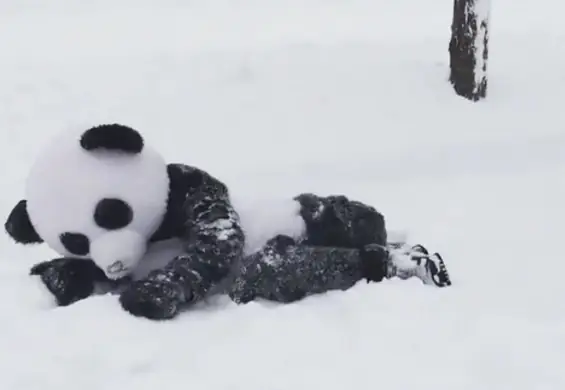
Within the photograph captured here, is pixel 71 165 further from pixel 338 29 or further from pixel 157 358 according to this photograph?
pixel 338 29

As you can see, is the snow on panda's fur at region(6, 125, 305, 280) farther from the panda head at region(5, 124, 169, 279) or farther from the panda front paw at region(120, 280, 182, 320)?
the panda front paw at region(120, 280, 182, 320)

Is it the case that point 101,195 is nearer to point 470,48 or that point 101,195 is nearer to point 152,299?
point 152,299

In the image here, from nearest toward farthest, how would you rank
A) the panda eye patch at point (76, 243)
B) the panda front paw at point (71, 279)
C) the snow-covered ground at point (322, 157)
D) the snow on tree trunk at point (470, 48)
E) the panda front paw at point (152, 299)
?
the snow-covered ground at point (322, 157)
the panda front paw at point (152, 299)
the panda eye patch at point (76, 243)
the panda front paw at point (71, 279)
the snow on tree trunk at point (470, 48)

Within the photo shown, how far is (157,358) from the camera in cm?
262

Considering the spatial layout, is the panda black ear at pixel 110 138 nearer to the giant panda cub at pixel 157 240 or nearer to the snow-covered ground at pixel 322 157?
the giant panda cub at pixel 157 240

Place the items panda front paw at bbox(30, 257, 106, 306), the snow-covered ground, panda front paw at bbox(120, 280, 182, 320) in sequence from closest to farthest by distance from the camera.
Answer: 1. the snow-covered ground
2. panda front paw at bbox(120, 280, 182, 320)
3. panda front paw at bbox(30, 257, 106, 306)

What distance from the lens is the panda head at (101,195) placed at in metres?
3.10

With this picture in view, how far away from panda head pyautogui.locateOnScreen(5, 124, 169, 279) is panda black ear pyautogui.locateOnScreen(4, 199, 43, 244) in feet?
0.30

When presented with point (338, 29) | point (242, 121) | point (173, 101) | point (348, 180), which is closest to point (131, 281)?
point (348, 180)

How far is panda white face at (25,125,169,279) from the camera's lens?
10.2 ft

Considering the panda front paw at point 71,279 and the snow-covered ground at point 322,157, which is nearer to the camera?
the snow-covered ground at point 322,157

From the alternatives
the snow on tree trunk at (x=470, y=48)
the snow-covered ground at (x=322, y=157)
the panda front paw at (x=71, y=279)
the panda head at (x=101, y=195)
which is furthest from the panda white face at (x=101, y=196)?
the snow on tree trunk at (x=470, y=48)

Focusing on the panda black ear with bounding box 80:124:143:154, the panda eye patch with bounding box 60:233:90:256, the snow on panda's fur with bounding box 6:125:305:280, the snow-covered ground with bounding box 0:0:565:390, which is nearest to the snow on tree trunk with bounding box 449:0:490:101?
the snow-covered ground with bounding box 0:0:565:390

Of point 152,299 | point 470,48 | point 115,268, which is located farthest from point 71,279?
point 470,48
